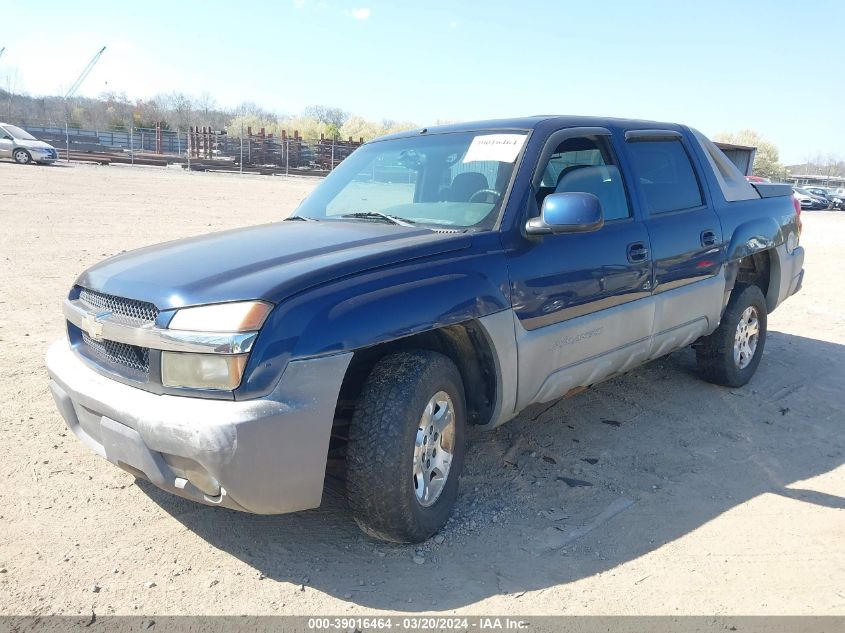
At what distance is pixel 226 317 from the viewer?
2.50 m

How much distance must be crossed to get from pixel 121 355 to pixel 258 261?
684 millimetres

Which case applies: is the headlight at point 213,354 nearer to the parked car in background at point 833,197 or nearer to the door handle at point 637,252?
the door handle at point 637,252

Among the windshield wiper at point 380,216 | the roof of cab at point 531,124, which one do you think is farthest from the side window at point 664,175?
the windshield wiper at point 380,216

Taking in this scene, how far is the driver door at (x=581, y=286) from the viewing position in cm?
335

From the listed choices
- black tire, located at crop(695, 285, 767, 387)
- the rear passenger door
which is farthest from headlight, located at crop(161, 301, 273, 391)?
black tire, located at crop(695, 285, 767, 387)

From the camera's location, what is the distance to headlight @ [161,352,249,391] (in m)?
2.46

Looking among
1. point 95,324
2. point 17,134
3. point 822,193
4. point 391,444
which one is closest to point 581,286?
point 391,444

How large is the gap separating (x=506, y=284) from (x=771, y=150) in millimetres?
82512

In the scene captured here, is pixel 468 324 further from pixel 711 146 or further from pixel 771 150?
pixel 771 150

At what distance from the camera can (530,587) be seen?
2789 mm

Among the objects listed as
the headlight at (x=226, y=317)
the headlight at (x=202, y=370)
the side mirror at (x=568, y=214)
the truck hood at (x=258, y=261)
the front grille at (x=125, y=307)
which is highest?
the side mirror at (x=568, y=214)

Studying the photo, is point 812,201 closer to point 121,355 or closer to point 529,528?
point 529,528

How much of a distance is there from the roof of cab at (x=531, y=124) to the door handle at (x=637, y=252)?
0.76 metres

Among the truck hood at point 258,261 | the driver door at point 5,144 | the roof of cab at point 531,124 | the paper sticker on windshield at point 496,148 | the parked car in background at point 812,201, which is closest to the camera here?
the truck hood at point 258,261
